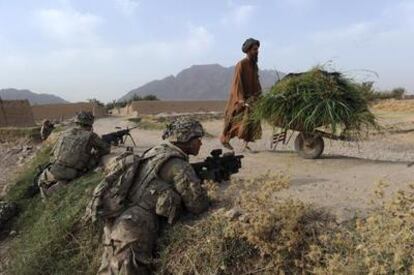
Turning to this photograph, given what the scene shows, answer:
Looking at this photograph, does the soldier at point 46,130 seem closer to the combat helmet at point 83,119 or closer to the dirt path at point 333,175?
the dirt path at point 333,175

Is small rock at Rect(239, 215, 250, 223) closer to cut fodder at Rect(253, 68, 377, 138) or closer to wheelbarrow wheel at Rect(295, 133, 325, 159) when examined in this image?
cut fodder at Rect(253, 68, 377, 138)

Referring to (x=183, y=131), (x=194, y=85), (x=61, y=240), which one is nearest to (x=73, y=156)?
(x=61, y=240)

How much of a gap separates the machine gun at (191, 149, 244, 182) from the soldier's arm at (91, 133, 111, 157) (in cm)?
311

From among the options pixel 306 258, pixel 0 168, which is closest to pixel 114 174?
pixel 306 258

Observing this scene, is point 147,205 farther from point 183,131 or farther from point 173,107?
point 173,107

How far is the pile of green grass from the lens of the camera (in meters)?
5.76

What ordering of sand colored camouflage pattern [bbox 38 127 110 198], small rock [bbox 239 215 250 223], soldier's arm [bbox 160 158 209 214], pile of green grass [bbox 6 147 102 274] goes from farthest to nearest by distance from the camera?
sand colored camouflage pattern [bbox 38 127 110 198] < pile of green grass [bbox 6 147 102 274] < soldier's arm [bbox 160 158 209 214] < small rock [bbox 239 215 250 223]

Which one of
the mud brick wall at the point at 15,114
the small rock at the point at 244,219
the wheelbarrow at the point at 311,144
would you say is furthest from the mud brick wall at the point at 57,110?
the small rock at the point at 244,219

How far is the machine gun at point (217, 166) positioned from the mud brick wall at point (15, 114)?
81.0ft

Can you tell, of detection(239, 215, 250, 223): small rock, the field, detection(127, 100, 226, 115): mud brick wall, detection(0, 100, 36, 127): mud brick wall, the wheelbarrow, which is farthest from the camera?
detection(127, 100, 226, 115): mud brick wall

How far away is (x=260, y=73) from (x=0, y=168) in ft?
35.2

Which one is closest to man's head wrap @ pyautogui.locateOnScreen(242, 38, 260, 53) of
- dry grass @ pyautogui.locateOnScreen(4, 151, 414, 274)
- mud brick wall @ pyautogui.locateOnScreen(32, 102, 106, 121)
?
dry grass @ pyautogui.locateOnScreen(4, 151, 414, 274)

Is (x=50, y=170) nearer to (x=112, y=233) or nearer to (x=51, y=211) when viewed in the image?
(x=51, y=211)

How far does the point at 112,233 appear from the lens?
185 inches
